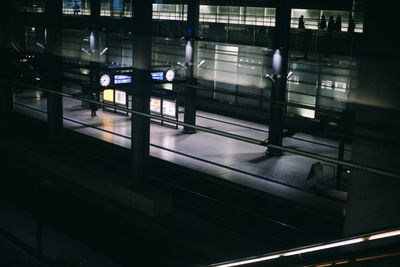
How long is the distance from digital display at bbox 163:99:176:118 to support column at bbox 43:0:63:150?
17.8 feet

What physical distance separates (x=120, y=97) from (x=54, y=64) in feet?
26.3

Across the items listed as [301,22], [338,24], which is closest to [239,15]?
[301,22]

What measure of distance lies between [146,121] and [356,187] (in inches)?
221

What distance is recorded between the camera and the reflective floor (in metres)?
12.2

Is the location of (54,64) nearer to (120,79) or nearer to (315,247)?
(120,79)

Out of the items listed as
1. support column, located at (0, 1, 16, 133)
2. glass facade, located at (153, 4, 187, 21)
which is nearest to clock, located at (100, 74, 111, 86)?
support column, located at (0, 1, 16, 133)

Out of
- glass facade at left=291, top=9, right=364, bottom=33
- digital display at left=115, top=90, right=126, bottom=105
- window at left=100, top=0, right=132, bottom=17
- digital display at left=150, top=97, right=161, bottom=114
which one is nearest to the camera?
glass facade at left=291, top=9, right=364, bottom=33

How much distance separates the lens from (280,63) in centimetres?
1482

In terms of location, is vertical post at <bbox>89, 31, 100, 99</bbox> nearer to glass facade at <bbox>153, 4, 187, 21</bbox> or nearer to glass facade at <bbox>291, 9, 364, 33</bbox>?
glass facade at <bbox>153, 4, 187, 21</bbox>

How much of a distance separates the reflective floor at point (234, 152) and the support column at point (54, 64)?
7.63 ft

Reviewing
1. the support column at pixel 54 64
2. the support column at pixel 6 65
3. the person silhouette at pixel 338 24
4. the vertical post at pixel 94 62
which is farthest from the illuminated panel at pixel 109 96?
the person silhouette at pixel 338 24

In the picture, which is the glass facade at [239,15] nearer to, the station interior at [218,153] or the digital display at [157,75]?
the station interior at [218,153]

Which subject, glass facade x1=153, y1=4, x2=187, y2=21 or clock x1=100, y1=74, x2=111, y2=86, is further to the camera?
glass facade x1=153, y1=4, x2=187, y2=21

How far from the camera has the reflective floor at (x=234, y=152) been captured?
12250mm
